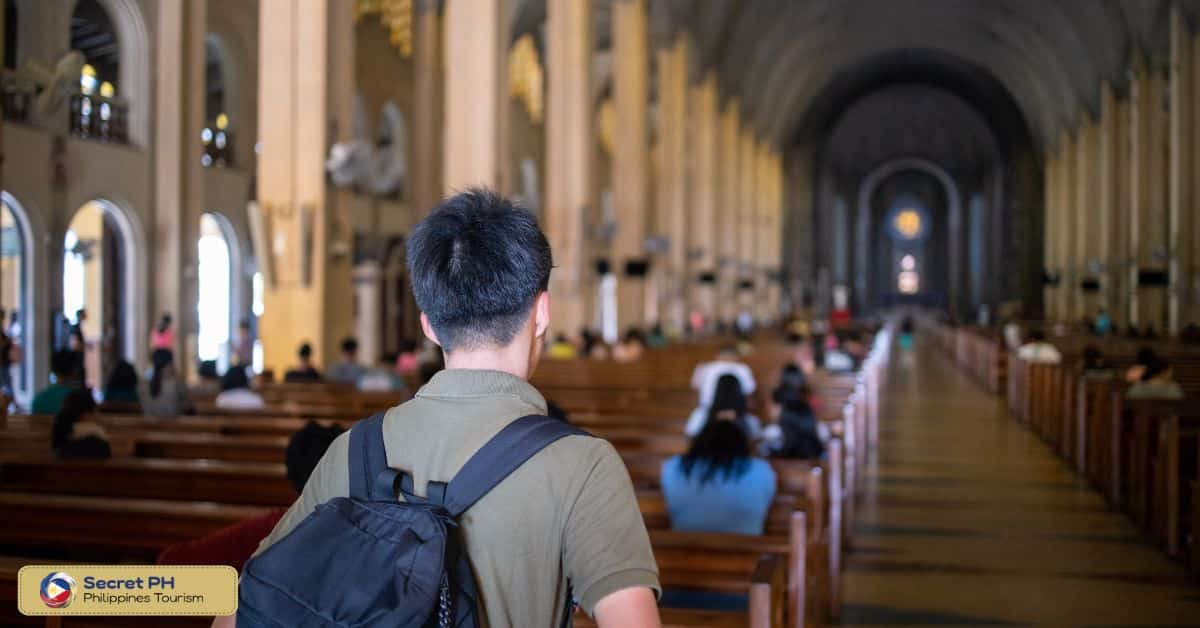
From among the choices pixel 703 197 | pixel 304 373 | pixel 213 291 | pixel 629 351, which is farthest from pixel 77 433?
pixel 703 197

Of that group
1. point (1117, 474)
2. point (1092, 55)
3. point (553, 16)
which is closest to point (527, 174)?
point (553, 16)

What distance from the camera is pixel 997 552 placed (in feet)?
20.8

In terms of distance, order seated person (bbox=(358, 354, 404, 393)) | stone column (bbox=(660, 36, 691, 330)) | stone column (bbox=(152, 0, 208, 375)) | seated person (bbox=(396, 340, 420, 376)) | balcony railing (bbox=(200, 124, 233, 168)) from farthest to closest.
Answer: stone column (bbox=(660, 36, 691, 330)) < balcony railing (bbox=(200, 124, 233, 168)) < seated person (bbox=(396, 340, 420, 376)) < stone column (bbox=(152, 0, 208, 375)) < seated person (bbox=(358, 354, 404, 393))

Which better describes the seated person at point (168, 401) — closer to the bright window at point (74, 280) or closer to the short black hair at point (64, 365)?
the short black hair at point (64, 365)

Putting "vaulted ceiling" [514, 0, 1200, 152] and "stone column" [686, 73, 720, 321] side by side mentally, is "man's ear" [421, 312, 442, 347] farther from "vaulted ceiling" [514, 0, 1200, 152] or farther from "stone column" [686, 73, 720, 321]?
"stone column" [686, 73, 720, 321]

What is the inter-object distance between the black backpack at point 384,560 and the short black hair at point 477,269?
0.64ft

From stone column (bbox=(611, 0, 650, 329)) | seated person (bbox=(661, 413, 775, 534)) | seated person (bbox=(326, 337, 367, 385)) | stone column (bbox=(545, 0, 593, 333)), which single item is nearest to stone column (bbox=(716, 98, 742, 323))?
stone column (bbox=(611, 0, 650, 329))

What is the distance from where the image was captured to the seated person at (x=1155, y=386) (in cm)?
819

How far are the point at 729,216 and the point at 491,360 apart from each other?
30.5 m

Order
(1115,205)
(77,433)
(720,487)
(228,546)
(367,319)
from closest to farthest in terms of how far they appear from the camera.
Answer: (228,546) → (720,487) → (77,433) → (367,319) → (1115,205)

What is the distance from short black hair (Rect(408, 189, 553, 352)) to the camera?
1.62 meters

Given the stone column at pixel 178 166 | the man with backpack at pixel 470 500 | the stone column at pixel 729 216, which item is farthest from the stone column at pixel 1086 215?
the man with backpack at pixel 470 500

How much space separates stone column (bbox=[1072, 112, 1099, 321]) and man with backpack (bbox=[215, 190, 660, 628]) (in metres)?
29.4

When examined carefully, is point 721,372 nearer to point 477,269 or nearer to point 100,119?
point 477,269
